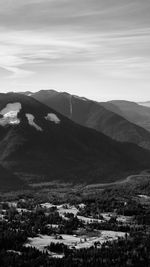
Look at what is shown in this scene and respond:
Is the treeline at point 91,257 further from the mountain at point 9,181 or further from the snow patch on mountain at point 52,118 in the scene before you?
the snow patch on mountain at point 52,118

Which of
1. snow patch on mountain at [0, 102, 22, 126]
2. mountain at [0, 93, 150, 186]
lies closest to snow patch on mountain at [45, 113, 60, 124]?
mountain at [0, 93, 150, 186]

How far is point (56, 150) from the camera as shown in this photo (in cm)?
15875

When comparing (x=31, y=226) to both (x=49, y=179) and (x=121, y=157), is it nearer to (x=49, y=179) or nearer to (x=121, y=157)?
(x=49, y=179)

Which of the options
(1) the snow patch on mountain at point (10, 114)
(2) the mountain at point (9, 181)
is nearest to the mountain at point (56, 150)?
(1) the snow patch on mountain at point (10, 114)

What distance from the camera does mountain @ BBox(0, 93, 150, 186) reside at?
14150cm

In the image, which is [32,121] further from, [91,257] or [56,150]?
[91,257]

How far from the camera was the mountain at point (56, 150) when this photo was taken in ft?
464

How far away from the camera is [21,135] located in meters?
163

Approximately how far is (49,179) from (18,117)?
45.6 metres

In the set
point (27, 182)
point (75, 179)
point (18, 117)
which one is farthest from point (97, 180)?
point (18, 117)

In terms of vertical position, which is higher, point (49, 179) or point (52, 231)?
point (52, 231)

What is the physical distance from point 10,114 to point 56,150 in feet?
92.4

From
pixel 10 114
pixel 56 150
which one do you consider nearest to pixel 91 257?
pixel 56 150

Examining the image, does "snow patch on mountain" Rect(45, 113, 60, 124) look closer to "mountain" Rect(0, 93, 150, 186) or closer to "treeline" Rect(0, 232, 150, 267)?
"mountain" Rect(0, 93, 150, 186)
